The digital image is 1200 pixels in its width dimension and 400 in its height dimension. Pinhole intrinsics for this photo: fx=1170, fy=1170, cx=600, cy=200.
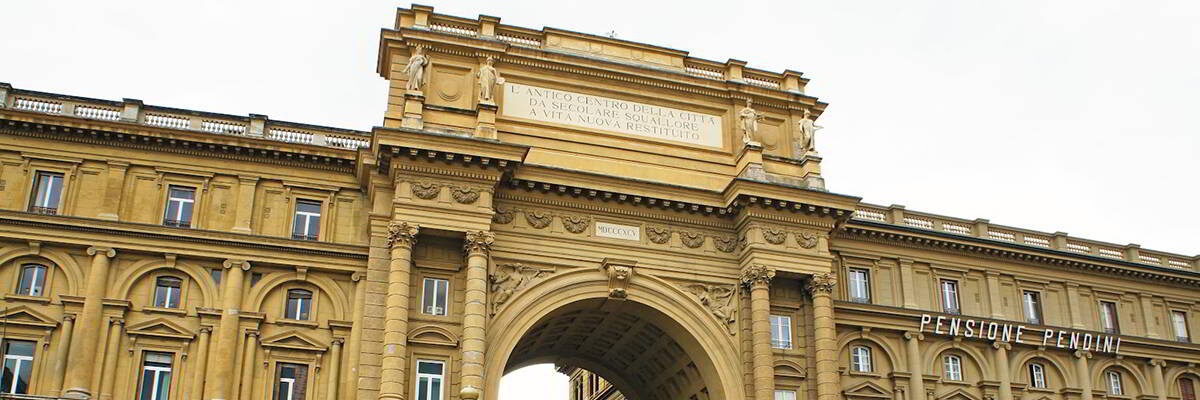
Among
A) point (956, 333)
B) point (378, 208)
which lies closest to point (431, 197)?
point (378, 208)

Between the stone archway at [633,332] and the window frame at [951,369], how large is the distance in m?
10.3

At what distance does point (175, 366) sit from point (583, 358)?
56.6ft

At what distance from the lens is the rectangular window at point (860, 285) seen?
44438 millimetres

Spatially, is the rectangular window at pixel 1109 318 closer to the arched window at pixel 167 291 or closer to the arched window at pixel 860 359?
the arched window at pixel 860 359

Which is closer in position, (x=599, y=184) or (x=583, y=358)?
(x=599, y=184)

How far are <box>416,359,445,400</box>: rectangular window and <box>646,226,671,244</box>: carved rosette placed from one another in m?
8.48

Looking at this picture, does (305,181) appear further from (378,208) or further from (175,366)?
(175,366)

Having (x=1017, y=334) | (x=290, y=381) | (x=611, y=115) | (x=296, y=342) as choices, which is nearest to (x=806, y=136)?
(x=611, y=115)

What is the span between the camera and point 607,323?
42.2m

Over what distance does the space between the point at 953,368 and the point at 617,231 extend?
15.1 metres

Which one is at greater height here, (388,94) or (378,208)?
(388,94)

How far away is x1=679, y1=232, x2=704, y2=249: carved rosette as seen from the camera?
39.9 metres

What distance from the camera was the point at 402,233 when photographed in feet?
116

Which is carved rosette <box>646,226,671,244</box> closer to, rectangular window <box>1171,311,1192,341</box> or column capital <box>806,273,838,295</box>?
column capital <box>806,273,838,295</box>
